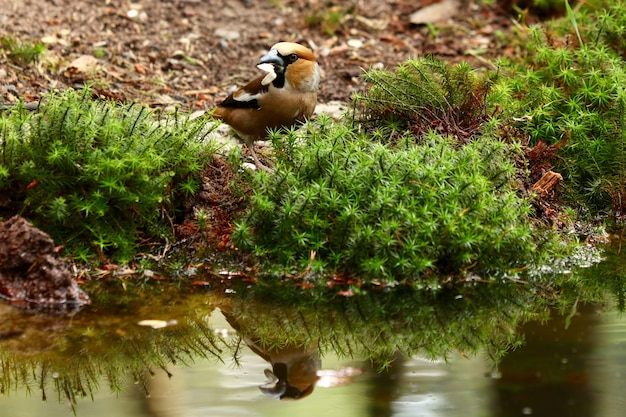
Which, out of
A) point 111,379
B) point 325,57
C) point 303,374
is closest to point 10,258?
point 111,379

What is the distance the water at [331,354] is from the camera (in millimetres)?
3846

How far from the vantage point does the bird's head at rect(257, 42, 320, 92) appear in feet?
20.4

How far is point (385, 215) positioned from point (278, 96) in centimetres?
144

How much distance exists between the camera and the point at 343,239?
5.14m

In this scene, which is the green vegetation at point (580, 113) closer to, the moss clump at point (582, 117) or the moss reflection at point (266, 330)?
the moss clump at point (582, 117)

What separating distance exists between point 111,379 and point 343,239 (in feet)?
5.16

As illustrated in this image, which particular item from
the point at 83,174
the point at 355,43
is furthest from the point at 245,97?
the point at 355,43

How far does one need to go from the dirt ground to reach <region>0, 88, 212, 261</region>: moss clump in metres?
1.63

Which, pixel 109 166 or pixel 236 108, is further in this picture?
pixel 236 108

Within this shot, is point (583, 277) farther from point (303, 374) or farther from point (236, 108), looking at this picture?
point (236, 108)

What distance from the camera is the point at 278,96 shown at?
618cm

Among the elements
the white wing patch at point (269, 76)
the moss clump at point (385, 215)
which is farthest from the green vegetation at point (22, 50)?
the moss clump at point (385, 215)

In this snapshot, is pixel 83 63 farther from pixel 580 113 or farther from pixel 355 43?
pixel 580 113

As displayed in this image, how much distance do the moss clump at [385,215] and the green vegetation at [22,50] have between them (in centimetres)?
297
